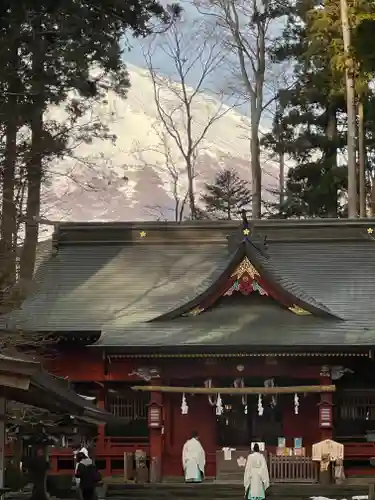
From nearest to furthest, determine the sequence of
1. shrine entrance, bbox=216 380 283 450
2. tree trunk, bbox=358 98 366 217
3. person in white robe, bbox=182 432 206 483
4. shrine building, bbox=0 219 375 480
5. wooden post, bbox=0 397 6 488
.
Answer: wooden post, bbox=0 397 6 488 → person in white robe, bbox=182 432 206 483 → shrine building, bbox=0 219 375 480 → shrine entrance, bbox=216 380 283 450 → tree trunk, bbox=358 98 366 217

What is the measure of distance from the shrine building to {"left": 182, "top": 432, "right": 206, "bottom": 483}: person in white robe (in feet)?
1.83

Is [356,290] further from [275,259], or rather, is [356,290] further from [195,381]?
[195,381]

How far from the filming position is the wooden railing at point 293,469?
17656mm

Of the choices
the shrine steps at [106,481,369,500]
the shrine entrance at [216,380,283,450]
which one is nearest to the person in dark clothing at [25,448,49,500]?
the shrine steps at [106,481,369,500]

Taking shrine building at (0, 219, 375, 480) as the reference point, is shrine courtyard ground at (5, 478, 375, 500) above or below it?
below

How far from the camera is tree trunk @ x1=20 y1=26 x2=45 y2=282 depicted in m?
18.3

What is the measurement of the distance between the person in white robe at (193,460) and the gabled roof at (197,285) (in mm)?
1953

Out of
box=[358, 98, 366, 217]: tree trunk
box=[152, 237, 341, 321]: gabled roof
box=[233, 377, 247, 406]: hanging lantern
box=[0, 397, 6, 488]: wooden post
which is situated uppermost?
box=[358, 98, 366, 217]: tree trunk

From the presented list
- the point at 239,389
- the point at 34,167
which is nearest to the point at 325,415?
the point at 239,389

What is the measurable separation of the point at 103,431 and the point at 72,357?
72.4 inches

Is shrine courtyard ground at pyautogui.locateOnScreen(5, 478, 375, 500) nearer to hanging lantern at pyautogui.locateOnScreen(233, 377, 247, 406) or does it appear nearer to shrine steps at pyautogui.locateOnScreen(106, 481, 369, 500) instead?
shrine steps at pyautogui.locateOnScreen(106, 481, 369, 500)

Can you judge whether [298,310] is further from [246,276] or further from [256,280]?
[246,276]

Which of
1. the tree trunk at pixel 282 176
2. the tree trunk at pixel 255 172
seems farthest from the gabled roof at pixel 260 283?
the tree trunk at pixel 282 176

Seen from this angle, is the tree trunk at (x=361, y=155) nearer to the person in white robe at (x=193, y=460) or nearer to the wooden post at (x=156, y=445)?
the wooden post at (x=156, y=445)
